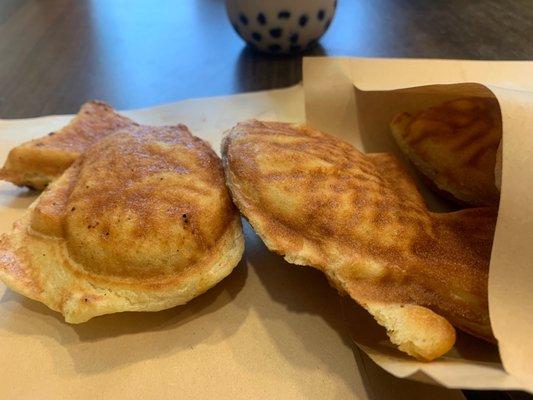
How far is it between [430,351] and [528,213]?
288 mm

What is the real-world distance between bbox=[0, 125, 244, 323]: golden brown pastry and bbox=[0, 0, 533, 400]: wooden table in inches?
34.6

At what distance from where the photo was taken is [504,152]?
0.88 m

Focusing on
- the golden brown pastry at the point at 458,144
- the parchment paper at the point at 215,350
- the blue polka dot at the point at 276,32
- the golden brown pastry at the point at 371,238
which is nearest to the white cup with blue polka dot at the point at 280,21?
the blue polka dot at the point at 276,32

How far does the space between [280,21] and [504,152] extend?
1.30m

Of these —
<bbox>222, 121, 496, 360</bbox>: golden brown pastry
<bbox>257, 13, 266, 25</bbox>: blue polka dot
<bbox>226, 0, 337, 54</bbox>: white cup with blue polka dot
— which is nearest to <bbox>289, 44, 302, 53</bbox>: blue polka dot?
<bbox>226, 0, 337, 54</bbox>: white cup with blue polka dot

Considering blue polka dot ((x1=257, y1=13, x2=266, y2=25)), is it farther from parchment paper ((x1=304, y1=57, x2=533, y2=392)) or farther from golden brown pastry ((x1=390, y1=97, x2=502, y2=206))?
golden brown pastry ((x1=390, y1=97, x2=502, y2=206))

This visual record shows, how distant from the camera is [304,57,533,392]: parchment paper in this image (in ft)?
2.53

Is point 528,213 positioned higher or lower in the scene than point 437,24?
higher

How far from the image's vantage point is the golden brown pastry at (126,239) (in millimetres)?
937

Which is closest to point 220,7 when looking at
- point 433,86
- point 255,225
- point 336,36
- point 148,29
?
point 148,29

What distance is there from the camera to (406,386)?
90 centimetres

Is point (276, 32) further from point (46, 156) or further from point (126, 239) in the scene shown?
point (126, 239)

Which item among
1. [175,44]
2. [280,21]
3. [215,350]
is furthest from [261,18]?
[215,350]

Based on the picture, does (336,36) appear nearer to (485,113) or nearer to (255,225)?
(485,113)
